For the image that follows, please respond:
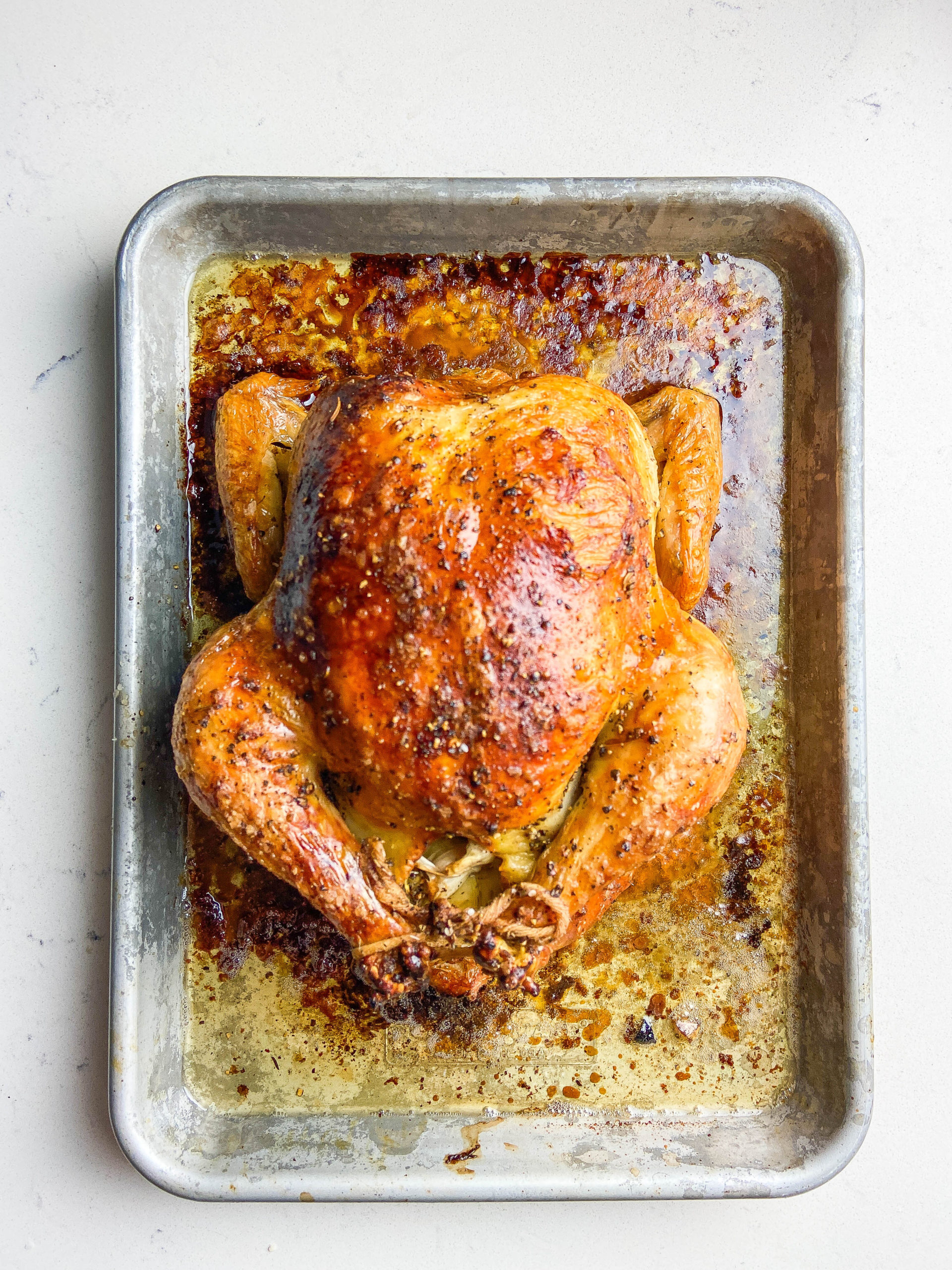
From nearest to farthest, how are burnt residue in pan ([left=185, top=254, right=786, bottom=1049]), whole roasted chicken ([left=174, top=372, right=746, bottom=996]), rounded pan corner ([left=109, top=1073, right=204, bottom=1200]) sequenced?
whole roasted chicken ([left=174, top=372, right=746, bottom=996]) < rounded pan corner ([left=109, top=1073, right=204, bottom=1200]) < burnt residue in pan ([left=185, top=254, right=786, bottom=1049])

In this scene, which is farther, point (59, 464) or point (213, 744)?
point (59, 464)

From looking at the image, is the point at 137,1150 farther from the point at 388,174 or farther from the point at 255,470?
the point at 388,174

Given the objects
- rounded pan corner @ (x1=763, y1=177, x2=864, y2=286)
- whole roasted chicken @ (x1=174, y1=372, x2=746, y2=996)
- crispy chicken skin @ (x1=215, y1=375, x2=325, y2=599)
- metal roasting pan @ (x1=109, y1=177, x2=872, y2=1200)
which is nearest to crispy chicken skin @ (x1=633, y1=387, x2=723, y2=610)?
whole roasted chicken @ (x1=174, y1=372, x2=746, y2=996)

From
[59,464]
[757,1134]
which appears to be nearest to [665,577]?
[757,1134]

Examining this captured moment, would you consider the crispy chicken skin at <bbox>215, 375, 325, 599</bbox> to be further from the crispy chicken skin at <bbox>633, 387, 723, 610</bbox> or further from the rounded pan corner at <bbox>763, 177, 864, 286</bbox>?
the rounded pan corner at <bbox>763, 177, 864, 286</bbox>

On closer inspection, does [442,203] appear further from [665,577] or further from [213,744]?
[213,744]

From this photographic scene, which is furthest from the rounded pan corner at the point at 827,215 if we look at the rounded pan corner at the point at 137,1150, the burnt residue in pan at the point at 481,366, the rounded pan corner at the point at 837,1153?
the rounded pan corner at the point at 137,1150

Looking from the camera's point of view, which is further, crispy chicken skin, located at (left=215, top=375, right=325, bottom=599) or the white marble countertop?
the white marble countertop

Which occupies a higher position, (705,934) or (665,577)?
(665,577)
